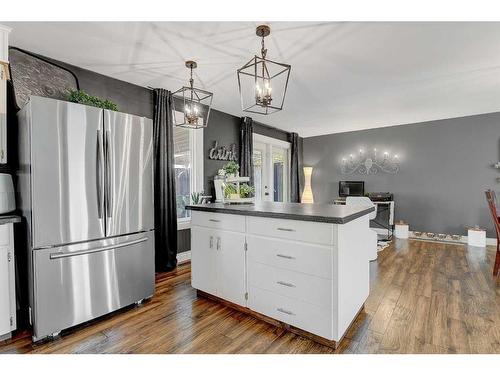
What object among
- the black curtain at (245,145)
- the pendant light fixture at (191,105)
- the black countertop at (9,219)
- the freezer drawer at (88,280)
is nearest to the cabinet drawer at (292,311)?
the freezer drawer at (88,280)

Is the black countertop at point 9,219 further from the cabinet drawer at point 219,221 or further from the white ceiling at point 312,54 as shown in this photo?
the white ceiling at point 312,54

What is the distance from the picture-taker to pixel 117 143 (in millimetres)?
2391

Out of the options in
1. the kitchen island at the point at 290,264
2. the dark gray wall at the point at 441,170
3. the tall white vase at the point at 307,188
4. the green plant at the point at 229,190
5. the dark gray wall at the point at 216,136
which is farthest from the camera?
the tall white vase at the point at 307,188

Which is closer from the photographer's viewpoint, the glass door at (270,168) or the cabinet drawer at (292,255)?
the cabinet drawer at (292,255)

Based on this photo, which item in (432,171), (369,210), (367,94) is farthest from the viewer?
(432,171)

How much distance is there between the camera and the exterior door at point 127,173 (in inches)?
91.9

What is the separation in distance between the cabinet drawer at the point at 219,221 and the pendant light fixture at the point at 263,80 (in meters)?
0.95

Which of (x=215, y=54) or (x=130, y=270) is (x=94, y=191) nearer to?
(x=130, y=270)

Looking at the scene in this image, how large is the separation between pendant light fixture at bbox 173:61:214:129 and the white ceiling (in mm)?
227
